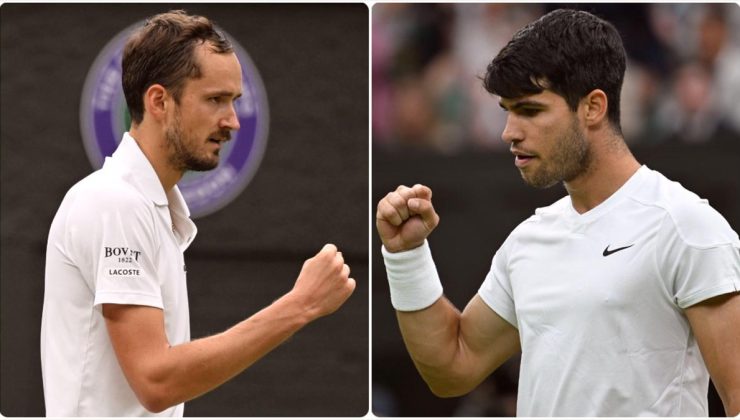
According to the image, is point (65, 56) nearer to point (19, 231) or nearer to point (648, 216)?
point (19, 231)

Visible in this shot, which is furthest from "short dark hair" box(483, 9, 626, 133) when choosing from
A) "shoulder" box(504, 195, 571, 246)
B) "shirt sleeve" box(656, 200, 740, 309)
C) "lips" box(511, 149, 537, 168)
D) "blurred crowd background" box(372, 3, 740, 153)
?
"blurred crowd background" box(372, 3, 740, 153)

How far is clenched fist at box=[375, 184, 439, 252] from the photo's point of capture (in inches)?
115

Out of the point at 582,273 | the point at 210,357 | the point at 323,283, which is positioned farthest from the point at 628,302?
the point at 210,357

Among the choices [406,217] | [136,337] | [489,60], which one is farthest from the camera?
[489,60]

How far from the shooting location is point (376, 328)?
5.60 metres

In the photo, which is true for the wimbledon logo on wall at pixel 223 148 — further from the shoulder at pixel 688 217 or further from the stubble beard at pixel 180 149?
the shoulder at pixel 688 217

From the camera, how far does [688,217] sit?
8.55 feet

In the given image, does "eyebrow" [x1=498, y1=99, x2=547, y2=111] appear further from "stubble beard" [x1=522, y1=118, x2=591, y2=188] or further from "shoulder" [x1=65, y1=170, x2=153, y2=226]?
"shoulder" [x1=65, y1=170, x2=153, y2=226]

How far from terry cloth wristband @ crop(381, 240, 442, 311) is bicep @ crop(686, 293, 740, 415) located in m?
0.74

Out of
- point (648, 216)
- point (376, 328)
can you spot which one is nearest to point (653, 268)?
point (648, 216)

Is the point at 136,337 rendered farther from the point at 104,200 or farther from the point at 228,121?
the point at 228,121

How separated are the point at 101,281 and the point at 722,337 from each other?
4.65 ft

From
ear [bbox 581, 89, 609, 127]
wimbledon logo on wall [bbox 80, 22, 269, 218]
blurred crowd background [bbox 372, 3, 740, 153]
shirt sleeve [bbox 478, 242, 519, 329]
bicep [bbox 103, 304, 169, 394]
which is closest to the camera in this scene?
bicep [bbox 103, 304, 169, 394]

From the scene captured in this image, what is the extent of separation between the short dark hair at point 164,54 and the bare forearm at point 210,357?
25.6 inches
